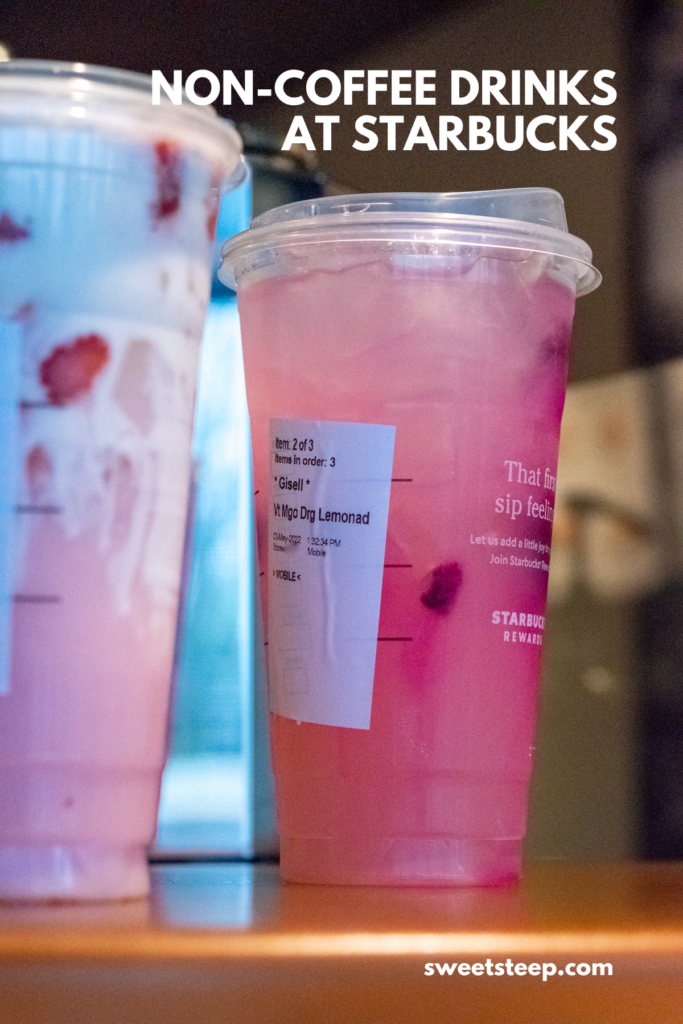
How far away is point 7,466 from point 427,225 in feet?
0.83

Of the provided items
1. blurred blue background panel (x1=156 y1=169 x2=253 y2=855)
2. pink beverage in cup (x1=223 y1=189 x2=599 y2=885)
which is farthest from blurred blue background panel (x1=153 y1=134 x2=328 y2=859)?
pink beverage in cup (x1=223 y1=189 x2=599 y2=885)

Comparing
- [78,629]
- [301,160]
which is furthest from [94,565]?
[301,160]

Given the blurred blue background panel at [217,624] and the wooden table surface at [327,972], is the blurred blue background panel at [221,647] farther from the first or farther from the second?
the wooden table surface at [327,972]

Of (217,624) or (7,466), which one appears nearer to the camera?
(7,466)

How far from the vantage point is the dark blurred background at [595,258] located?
81 cm

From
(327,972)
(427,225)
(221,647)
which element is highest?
(427,225)

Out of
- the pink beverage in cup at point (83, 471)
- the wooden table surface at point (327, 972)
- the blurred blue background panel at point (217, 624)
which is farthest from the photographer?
the blurred blue background panel at point (217, 624)

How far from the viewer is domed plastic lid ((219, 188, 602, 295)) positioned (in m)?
0.61

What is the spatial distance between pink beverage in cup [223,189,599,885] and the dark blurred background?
20 centimetres

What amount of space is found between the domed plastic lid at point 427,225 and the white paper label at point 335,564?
105 millimetres

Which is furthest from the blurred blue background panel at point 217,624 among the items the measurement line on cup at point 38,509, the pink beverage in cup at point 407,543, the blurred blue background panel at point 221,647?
the measurement line on cup at point 38,509

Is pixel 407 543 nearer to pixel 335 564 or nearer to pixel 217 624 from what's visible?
pixel 335 564

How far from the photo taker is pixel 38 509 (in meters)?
0.52

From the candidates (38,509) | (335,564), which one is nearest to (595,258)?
(335,564)
